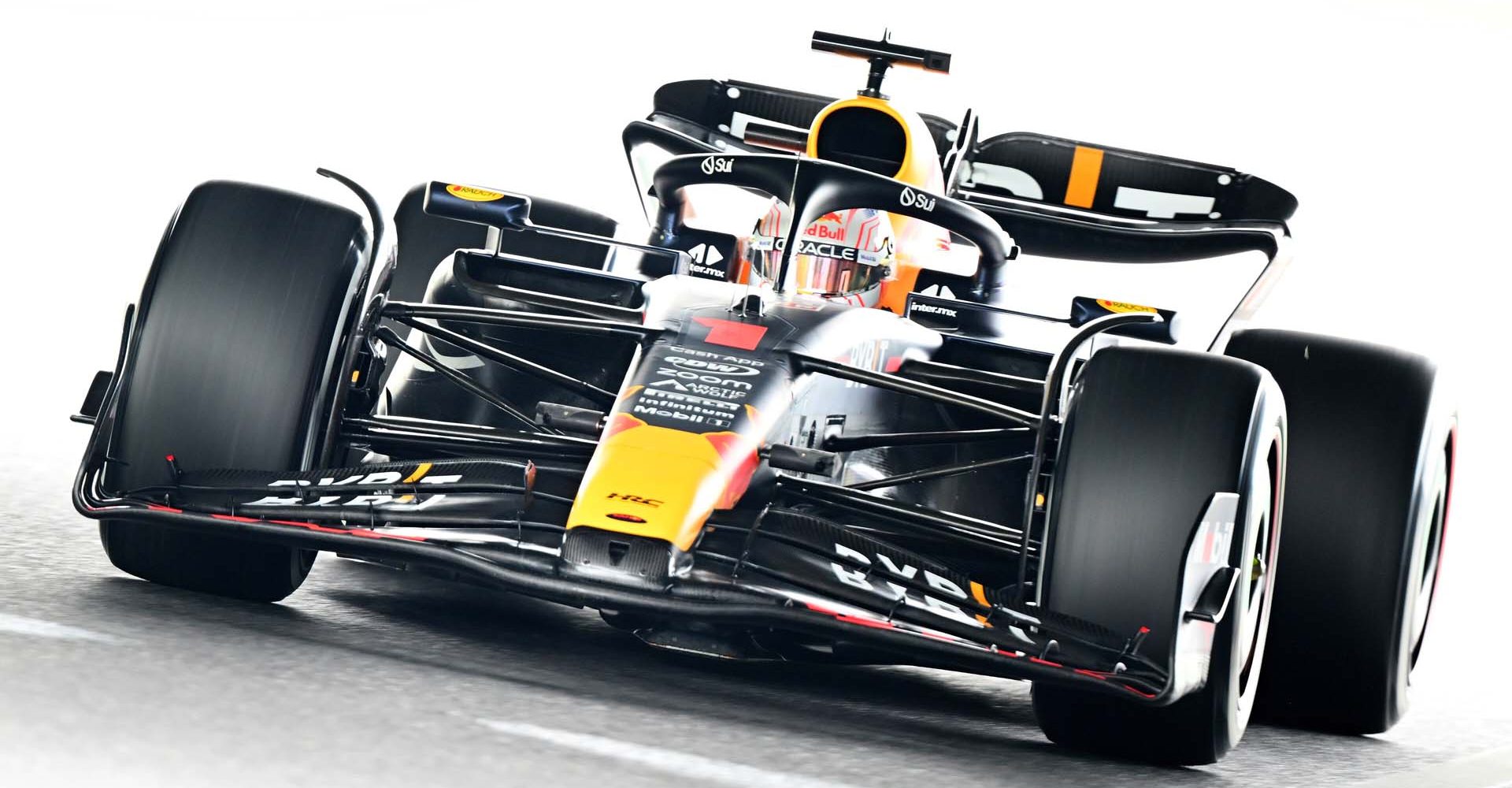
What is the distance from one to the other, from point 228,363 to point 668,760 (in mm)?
1672

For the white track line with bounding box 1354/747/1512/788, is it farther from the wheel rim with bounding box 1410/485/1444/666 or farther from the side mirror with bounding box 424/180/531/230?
the side mirror with bounding box 424/180/531/230

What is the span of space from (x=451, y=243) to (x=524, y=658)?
3.00 meters

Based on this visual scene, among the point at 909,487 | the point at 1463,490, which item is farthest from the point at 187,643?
the point at 1463,490

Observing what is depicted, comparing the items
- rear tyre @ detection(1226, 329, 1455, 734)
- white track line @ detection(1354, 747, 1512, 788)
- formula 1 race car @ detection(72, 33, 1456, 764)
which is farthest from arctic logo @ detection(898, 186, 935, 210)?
white track line @ detection(1354, 747, 1512, 788)

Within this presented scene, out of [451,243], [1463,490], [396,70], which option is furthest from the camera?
[396,70]

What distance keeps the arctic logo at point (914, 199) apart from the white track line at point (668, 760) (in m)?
2.15

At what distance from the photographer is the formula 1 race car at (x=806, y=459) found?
388cm

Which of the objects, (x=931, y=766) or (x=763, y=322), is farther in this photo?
(x=763, y=322)

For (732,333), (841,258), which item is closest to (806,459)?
(732,333)

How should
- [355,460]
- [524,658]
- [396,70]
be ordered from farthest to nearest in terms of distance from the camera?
1. [396,70]
2. [355,460]
3. [524,658]

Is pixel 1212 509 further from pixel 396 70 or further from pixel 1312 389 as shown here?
pixel 396 70

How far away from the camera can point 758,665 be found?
15.6 feet

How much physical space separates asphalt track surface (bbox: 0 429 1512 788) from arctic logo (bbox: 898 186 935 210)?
1289 mm

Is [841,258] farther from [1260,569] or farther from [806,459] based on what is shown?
[1260,569]
